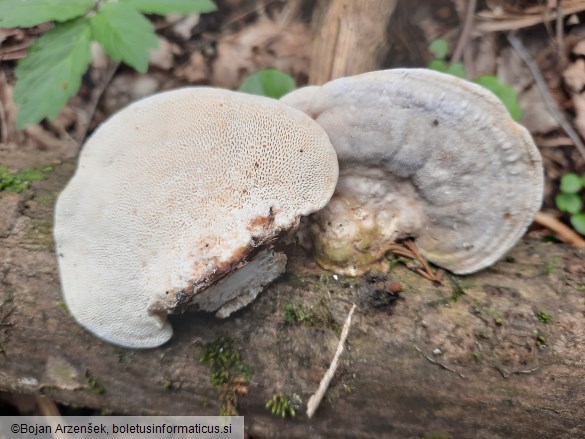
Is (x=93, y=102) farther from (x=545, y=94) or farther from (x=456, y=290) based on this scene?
(x=545, y=94)

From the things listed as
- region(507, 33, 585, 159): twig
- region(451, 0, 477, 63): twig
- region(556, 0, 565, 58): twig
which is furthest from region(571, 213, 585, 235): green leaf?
region(451, 0, 477, 63): twig

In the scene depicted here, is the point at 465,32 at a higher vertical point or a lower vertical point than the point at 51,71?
lower

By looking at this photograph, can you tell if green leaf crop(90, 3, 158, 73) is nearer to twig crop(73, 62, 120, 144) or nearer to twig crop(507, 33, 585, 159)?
twig crop(73, 62, 120, 144)

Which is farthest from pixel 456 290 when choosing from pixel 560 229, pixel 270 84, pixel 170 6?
pixel 170 6

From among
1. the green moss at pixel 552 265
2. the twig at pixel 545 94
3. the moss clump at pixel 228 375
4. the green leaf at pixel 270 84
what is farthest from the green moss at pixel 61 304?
the twig at pixel 545 94

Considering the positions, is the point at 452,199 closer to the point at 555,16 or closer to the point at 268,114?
the point at 268,114

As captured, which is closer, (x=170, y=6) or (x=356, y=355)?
(x=356, y=355)
